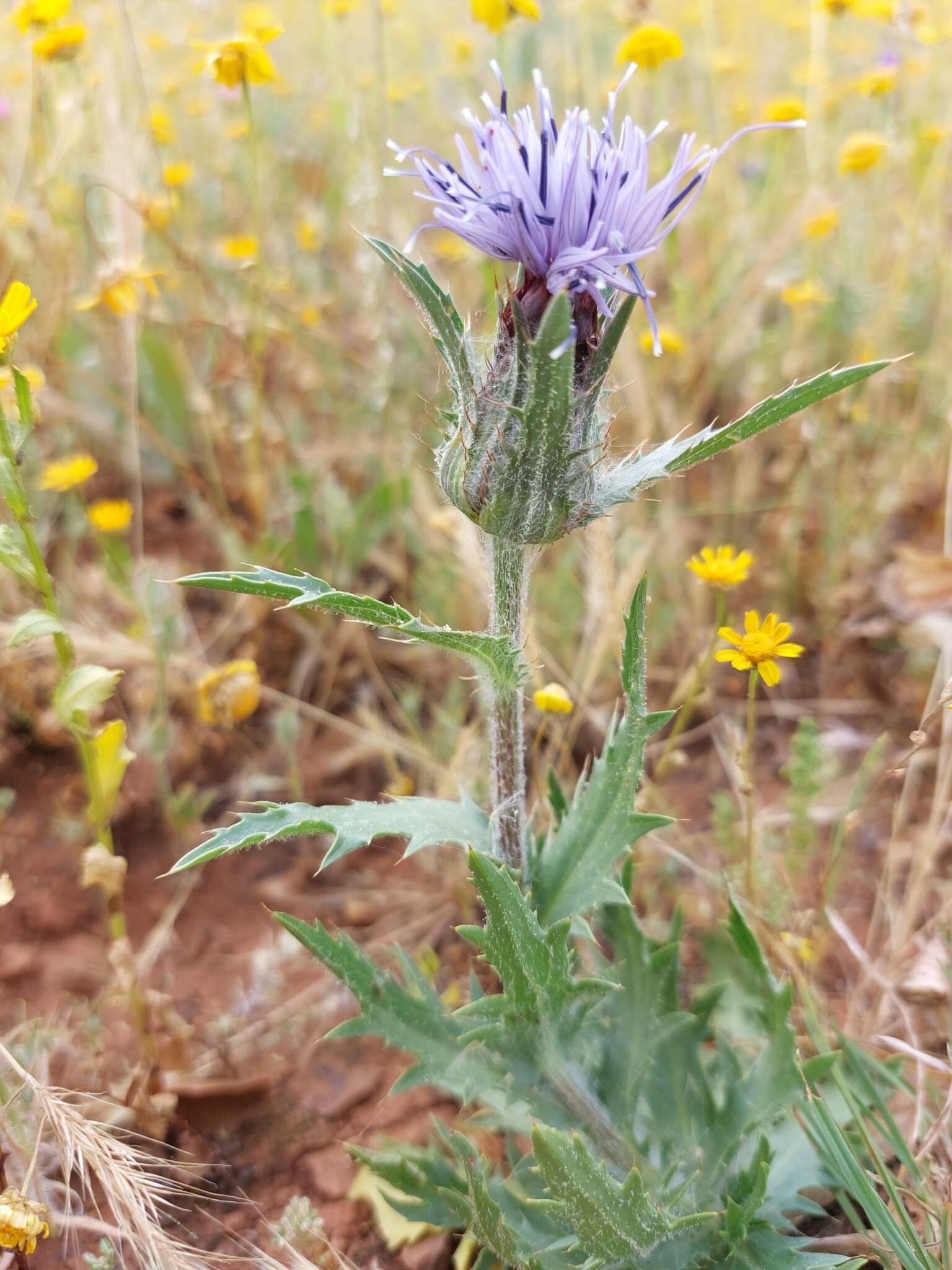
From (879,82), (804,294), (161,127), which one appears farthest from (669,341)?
(161,127)

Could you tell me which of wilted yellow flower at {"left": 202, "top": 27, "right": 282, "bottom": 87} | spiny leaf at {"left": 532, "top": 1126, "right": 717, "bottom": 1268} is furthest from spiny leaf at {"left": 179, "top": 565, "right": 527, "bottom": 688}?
wilted yellow flower at {"left": 202, "top": 27, "right": 282, "bottom": 87}

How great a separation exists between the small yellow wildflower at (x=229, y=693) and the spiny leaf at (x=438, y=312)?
4.09 feet

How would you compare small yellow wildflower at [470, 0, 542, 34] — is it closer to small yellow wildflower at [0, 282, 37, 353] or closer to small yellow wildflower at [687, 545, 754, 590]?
small yellow wildflower at [687, 545, 754, 590]

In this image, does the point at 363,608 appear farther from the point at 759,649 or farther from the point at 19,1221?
the point at 19,1221

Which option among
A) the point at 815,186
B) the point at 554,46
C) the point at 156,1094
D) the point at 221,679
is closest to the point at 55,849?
the point at 221,679

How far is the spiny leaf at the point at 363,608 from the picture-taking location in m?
1.17

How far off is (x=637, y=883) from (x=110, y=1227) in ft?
4.17

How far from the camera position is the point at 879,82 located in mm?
3199

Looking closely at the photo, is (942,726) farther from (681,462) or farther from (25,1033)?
(25,1033)

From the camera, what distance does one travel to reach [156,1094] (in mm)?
1827

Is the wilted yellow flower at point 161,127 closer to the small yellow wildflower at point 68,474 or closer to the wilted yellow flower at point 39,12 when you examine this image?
the wilted yellow flower at point 39,12

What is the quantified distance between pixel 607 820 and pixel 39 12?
270 centimetres

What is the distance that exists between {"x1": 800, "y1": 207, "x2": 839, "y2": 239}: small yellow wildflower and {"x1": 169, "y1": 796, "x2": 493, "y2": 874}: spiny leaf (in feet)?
8.80

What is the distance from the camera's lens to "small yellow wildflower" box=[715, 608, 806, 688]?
168 cm
